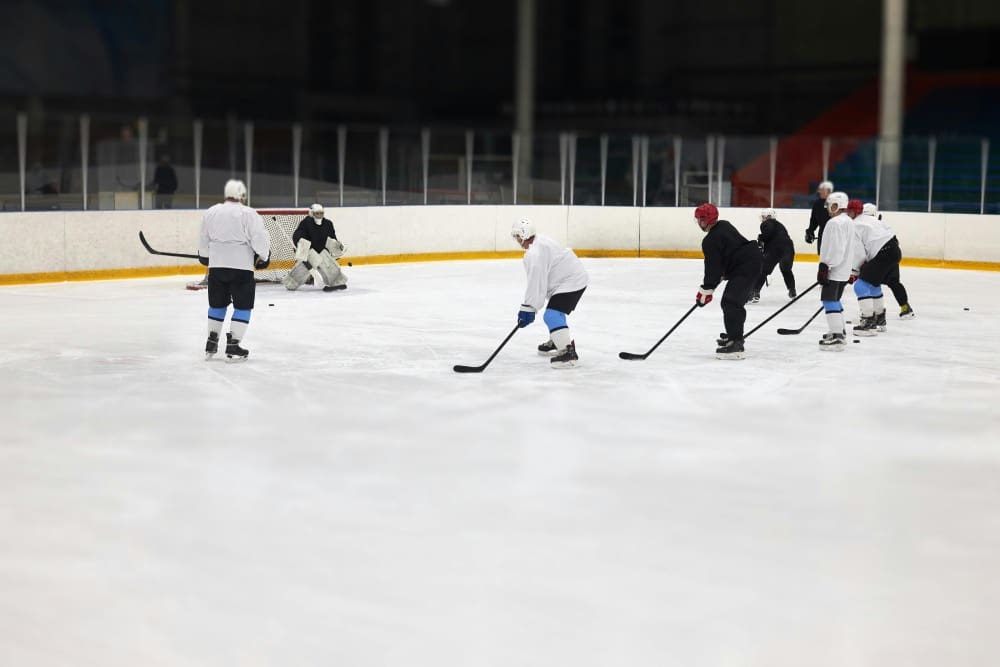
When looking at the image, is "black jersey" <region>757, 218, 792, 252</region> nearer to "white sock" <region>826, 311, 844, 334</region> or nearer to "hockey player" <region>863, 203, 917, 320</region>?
"hockey player" <region>863, 203, 917, 320</region>

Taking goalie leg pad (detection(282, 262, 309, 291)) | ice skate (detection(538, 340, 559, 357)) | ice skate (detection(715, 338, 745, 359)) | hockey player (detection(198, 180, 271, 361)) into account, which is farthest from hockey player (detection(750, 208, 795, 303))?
hockey player (detection(198, 180, 271, 361))

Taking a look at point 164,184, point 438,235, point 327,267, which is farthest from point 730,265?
point 438,235

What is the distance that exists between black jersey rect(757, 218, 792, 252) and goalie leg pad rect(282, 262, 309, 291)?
169 inches

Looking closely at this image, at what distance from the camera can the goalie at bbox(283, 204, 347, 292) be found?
12023 millimetres

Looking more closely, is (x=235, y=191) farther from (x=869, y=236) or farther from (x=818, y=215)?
(x=818, y=215)

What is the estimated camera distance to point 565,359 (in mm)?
7828

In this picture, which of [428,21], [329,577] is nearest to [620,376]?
[329,577]

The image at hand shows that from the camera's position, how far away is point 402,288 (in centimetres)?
1277

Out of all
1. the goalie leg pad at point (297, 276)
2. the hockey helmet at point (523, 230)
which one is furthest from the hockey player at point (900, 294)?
the goalie leg pad at point (297, 276)

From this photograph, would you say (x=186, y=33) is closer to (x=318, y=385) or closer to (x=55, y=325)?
(x=55, y=325)

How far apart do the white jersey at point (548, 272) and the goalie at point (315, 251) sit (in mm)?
4709

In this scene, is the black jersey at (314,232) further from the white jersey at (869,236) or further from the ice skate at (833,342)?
the ice skate at (833,342)

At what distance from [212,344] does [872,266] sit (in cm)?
484

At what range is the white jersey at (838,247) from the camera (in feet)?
28.3
